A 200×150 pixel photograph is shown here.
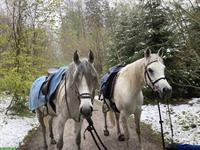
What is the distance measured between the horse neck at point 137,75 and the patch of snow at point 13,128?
3.21 metres

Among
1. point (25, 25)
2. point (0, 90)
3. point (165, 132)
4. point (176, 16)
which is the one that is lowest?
point (165, 132)

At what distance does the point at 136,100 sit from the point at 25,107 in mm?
7445

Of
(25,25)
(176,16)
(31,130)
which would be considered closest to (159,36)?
(25,25)

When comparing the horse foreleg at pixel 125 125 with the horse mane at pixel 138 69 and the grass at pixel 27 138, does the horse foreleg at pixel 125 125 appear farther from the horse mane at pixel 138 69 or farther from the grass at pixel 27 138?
the grass at pixel 27 138

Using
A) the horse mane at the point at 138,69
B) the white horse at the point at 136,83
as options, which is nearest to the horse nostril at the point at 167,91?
the white horse at the point at 136,83

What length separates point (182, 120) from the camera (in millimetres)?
9461

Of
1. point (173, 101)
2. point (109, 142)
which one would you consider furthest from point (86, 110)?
point (173, 101)

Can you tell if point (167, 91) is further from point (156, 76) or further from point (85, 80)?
point (85, 80)

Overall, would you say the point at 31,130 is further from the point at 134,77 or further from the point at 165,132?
the point at 134,77

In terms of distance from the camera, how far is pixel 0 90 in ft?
39.3

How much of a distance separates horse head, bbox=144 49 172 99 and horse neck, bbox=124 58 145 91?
0.25m

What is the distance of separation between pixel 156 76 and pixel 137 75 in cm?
69

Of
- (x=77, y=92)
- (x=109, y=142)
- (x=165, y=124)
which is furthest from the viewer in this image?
(x=165, y=124)

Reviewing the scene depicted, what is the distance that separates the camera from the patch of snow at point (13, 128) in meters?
7.90
